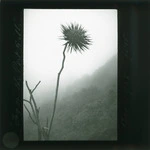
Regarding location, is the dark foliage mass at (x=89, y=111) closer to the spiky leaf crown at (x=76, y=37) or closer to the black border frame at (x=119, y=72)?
the black border frame at (x=119, y=72)

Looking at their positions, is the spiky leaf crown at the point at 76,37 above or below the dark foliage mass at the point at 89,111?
above

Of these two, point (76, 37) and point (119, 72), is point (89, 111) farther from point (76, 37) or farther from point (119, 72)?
point (76, 37)

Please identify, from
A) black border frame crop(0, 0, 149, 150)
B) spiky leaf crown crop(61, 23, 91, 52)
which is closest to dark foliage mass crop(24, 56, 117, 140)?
black border frame crop(0, 0, 149, 150)

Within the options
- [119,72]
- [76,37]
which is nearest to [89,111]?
[119,72]

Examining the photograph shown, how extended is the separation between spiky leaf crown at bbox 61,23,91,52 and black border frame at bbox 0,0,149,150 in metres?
0.11

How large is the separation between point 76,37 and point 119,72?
0.89 feet

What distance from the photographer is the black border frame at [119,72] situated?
154 cm

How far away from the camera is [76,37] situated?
61.4 inches

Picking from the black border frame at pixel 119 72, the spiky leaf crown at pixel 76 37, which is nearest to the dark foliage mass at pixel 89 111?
the black border frame at pixel 119 72

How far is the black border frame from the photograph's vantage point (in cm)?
154

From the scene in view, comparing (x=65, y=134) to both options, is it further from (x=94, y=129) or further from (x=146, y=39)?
(x=146, y=39)

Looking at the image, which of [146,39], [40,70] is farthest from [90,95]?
[146,39]

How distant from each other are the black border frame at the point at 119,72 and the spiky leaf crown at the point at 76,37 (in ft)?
0.35

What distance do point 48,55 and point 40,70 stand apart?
0.08m
